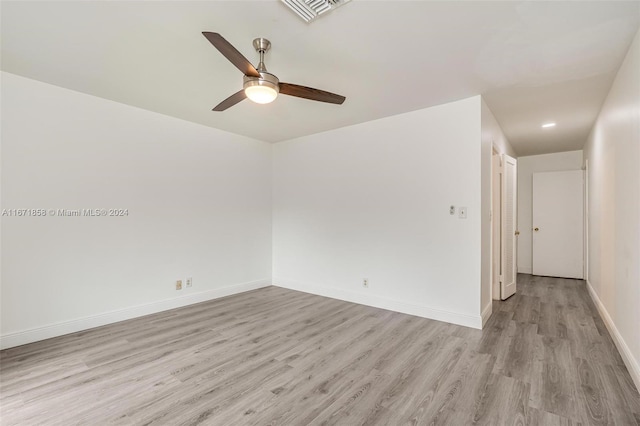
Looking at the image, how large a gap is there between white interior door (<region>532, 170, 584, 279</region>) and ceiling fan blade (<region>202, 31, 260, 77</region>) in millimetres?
6623

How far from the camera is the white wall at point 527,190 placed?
6258mm

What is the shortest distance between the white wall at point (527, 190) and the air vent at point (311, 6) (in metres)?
6.50

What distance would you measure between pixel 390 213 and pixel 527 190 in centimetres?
450

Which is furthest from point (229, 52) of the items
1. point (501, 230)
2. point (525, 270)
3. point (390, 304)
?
point (525, 270)

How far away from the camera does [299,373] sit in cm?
231

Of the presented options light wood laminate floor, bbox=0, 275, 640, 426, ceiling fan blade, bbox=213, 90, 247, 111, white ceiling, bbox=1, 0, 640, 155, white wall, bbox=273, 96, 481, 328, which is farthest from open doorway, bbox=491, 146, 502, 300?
ceiling fan blade, bbox=213, 90, 247, 111

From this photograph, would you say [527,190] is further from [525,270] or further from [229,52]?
[229,52]

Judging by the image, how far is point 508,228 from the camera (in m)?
4.56

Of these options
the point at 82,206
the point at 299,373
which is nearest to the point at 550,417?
the point at 299,373

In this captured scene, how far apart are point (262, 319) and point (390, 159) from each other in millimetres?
2607

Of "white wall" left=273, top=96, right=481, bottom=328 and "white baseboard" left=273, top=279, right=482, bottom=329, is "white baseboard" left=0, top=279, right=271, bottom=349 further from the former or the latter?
"white wall" left=273, top=96, right=481, bottom=328

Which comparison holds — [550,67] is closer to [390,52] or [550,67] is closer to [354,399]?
[390,52]

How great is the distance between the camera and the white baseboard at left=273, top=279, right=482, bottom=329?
328 centimetres

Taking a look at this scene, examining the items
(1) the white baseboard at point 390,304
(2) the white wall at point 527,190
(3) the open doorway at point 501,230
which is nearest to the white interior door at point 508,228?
(3) the open doorway at point 501,230
